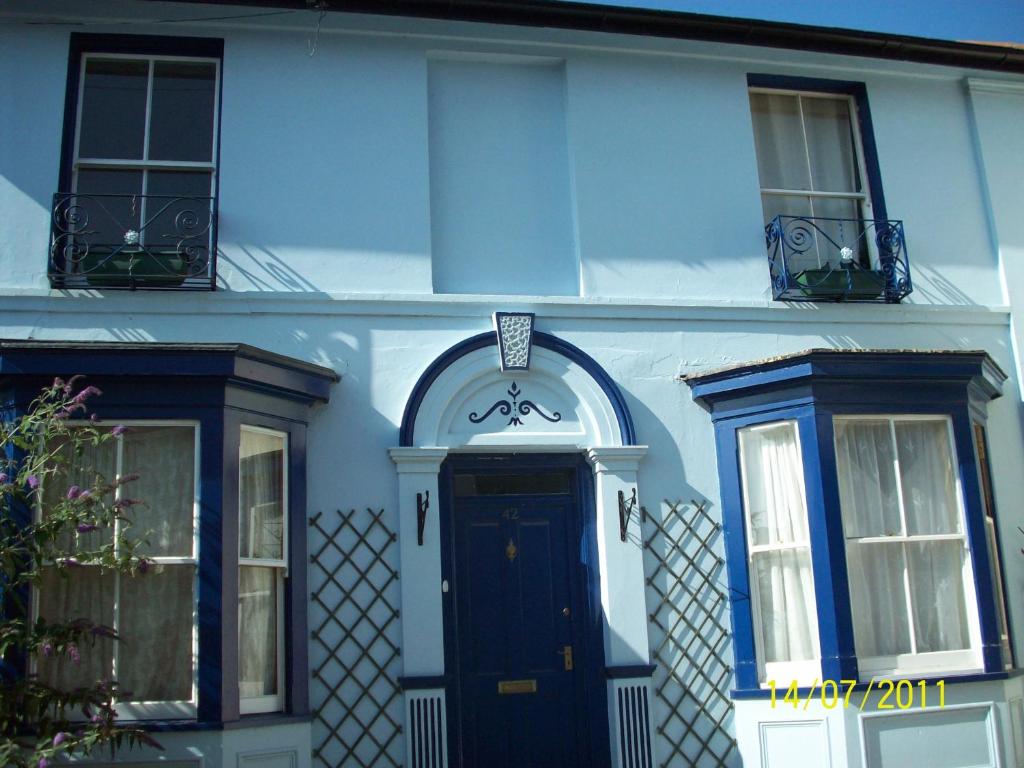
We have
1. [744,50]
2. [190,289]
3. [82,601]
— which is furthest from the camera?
[744,50]

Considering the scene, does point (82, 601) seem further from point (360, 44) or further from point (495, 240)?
point (360, 44)

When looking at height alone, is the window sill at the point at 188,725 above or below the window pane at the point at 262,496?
below

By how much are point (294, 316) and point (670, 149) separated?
3.36 meters

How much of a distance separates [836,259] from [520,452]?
323 cm

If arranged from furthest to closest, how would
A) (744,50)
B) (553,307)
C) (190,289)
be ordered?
(744,50)
(553,307)
(190,289)

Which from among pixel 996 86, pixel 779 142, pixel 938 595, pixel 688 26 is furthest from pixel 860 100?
pixel 938 595

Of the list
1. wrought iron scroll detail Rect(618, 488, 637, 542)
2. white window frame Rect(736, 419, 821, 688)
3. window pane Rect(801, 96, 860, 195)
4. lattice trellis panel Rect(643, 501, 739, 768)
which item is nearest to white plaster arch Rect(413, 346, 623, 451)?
wrought iron scroll detail Rect(618, 488, 637, 542)

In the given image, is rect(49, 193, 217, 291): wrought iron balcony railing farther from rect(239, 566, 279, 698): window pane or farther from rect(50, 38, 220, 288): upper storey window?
rect(239, 566, 279, 698): window pane

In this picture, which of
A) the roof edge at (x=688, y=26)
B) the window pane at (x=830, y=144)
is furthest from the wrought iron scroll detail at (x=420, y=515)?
the window pane at (x=830, y=144)

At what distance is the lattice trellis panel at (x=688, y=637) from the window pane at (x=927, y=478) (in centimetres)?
146

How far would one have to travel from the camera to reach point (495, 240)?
9219mm

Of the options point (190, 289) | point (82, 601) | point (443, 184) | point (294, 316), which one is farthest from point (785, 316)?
point (82, 601)

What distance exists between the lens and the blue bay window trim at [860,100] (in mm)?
9922

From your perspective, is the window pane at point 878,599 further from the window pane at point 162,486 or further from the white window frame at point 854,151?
the window pane at point 162,486
